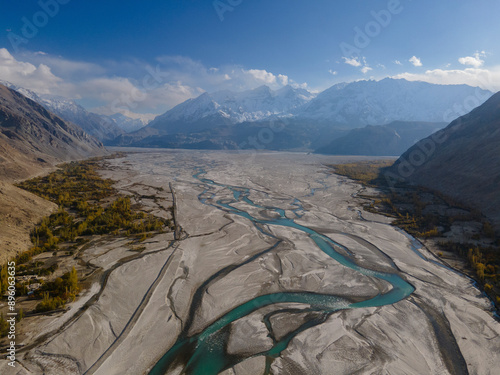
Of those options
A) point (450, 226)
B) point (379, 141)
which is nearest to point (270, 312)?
point (450, 226)

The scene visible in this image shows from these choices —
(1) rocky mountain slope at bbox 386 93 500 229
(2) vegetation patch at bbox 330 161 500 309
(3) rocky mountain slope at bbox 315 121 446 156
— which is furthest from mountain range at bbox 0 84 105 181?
(3) rocky mountain slope at bbox 315 121 446 156

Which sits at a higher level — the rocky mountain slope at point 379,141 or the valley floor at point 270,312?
the rocky mountain slope at point 379,141

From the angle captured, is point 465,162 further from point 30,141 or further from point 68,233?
point 30,141

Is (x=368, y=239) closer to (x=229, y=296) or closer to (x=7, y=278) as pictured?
(x=229, y=296)

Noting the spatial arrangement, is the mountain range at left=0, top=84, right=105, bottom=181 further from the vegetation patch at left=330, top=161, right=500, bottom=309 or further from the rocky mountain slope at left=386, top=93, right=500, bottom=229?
the rocky mountain slope at left=386, top=93, right=500, bottom=229

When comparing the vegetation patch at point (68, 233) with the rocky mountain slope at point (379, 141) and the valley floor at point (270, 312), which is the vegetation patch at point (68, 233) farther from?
the rocky mountain slope at point (379, 141)

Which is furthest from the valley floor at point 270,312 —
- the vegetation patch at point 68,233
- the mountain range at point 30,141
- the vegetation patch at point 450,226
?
the mountain range at point 30,141
